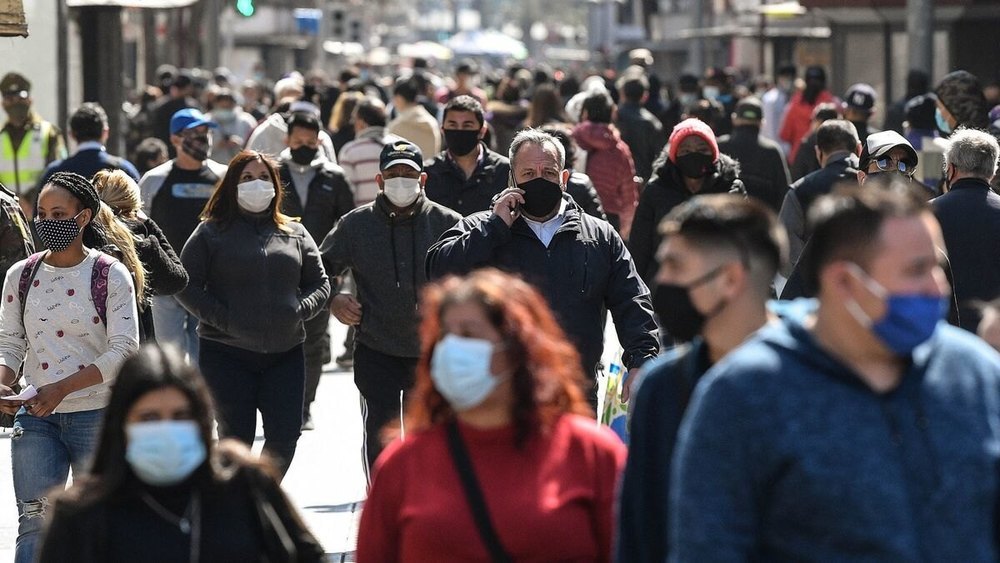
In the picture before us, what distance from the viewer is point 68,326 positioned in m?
6.68

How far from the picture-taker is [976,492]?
3420 mm

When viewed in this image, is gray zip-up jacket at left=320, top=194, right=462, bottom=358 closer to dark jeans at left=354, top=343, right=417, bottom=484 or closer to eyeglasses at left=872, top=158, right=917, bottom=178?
dark jeans at left=354, top=343, right=417, bottom=484

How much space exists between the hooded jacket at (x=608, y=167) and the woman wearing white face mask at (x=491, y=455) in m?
8.78

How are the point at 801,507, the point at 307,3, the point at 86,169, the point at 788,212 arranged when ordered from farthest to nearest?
the point at 307,3 < the point at 86,169 < the point at 788,212 < the point at 801,507

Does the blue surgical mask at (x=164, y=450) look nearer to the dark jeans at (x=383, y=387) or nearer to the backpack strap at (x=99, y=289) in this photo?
the backpack strap at (x=99, y=289)

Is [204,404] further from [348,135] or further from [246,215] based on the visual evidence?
[348,135]

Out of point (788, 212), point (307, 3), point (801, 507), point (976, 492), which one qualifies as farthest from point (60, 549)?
point (307, 3)

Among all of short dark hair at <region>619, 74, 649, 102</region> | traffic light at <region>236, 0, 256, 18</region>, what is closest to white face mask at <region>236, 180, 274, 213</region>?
short dark hair at <region>619, 74, 649, 102</region>

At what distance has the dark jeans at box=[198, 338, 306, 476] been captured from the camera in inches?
318

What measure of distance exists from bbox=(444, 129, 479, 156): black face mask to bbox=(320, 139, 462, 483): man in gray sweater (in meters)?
1.64

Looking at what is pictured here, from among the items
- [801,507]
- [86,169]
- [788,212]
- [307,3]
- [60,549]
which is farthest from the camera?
[307,3]

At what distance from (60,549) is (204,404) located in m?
0.42

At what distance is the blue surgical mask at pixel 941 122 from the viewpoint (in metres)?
12.1

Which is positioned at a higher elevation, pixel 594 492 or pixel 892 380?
pixel 892 380
